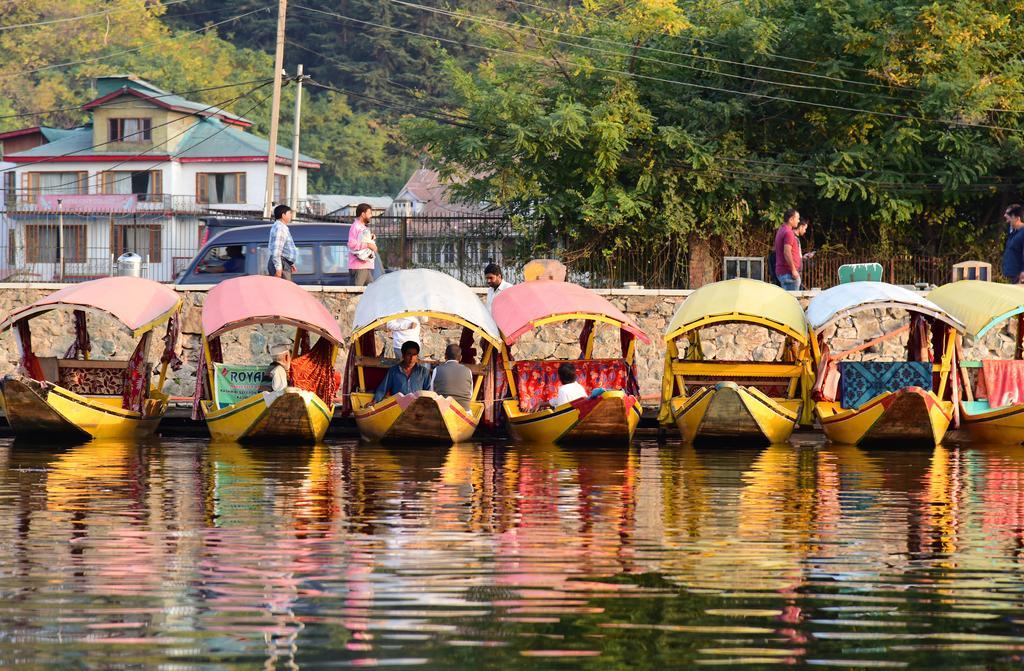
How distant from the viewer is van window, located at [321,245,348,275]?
25.8 metres

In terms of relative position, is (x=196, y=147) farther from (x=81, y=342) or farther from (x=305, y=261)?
(x=81, y=342)

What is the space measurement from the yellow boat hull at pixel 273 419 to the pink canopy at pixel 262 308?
3.12ft

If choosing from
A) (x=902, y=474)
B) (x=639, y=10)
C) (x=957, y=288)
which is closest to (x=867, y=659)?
(x=902, y=474)

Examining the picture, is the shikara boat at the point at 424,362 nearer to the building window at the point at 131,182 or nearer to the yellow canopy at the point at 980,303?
the yellow canopy at the point at 980,303

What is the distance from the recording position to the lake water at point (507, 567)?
8578 mm

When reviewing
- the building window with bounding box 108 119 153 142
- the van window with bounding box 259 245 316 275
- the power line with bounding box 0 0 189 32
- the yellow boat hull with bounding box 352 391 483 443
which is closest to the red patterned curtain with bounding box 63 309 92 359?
the van window with bounding box 259 245 316 275

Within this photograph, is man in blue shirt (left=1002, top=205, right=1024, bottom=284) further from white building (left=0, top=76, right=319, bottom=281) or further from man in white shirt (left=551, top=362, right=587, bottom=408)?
white building (left=0, top=76, right=319, bottom=281)

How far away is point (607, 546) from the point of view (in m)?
11.9

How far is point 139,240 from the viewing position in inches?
2180

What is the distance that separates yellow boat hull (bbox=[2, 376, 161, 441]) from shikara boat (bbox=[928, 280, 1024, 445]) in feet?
34.2

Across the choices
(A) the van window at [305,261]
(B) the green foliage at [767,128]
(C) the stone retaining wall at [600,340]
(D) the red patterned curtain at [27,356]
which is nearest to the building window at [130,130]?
(B) the green foliage at [767,128]

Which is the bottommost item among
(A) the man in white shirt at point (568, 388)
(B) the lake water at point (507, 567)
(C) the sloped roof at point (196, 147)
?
(B) the lake water at point (507, 567)

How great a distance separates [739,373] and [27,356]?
9154mm

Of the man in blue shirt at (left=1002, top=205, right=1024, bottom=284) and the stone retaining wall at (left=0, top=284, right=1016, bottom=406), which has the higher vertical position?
the man in blue shirt at (left=1002, top=205, right=1024, bottom=284)
